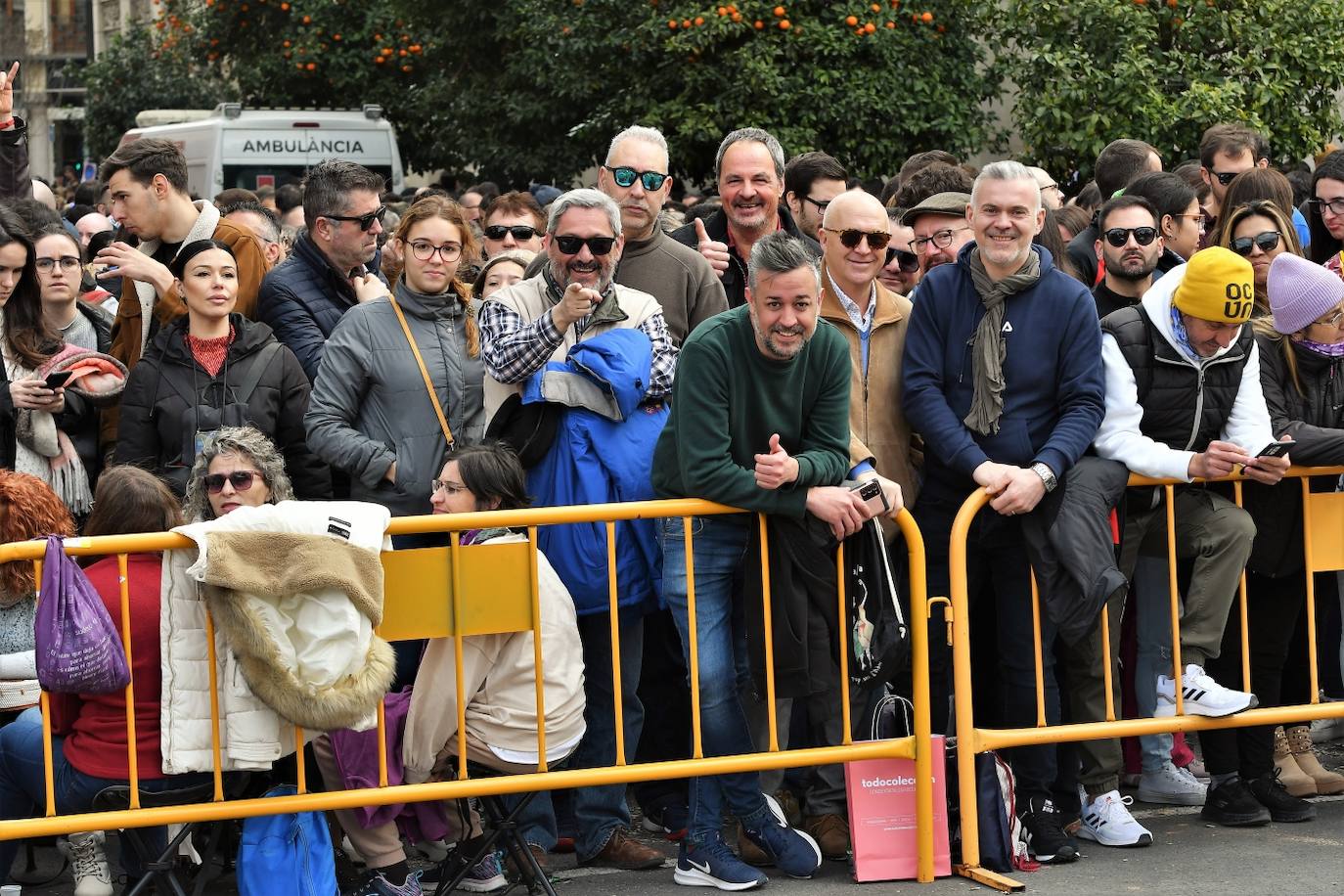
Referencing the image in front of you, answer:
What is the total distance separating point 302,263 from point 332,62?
1761cm

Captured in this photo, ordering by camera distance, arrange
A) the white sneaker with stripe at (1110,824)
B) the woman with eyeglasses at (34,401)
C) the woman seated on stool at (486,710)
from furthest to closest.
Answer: the woman with eyeglasses at (34,401)
the white sneaker with stripe at (1110,824)
the woman seated on stool at (486,710)

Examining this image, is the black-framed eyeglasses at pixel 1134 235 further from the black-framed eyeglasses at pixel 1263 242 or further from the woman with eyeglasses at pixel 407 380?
the woman with eyeglasses at pixel 407 380

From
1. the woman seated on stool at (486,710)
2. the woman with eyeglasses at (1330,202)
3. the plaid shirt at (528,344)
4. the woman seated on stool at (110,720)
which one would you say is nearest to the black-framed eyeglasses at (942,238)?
the plaid shirt at (528,344)

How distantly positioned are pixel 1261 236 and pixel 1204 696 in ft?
6.34

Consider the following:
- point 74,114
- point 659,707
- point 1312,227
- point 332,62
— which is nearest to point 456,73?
point 332,62

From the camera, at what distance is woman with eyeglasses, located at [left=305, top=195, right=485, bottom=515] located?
6.12 m

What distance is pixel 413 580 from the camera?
534 centimetres

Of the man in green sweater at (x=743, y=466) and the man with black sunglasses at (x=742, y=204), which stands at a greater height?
the man with black sunglasses at (x=742, y=204)

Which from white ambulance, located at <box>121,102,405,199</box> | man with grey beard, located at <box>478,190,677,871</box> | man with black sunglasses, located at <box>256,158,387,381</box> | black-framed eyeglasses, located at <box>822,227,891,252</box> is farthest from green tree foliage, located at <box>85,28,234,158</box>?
black-framed eyeglasses, located at <box>822,227,891,252</box>

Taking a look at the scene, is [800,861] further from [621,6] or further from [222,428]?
[621,6]

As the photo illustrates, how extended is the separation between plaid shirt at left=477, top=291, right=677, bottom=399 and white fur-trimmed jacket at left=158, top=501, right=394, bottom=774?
855 mm

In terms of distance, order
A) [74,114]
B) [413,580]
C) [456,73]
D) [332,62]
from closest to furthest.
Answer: [413,580] < [456,73] < [332,62] < [74,114]

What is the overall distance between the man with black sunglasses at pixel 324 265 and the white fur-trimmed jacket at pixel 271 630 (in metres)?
1.69

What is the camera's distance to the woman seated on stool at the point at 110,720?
5211 mm
